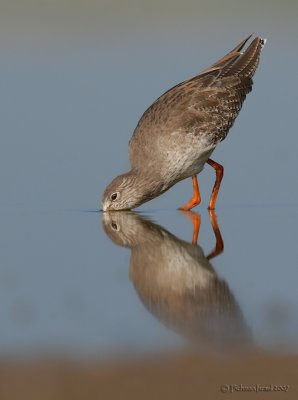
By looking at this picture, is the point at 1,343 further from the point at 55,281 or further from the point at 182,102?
the point at 182,102

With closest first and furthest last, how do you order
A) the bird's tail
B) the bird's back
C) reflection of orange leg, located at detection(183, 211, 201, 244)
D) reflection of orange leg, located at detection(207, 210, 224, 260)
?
reflection of orange leg, located at detection(207, 210, 224, 260) < reflection of orange leg, located at detection(183, 211, 201, 244) < the bird's back < the bird's tail

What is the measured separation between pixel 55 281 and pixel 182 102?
15.2 feet

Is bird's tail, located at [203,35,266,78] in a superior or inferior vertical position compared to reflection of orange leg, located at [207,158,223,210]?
superior

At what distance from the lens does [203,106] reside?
1412 cm

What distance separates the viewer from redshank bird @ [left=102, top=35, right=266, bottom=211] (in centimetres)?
1338

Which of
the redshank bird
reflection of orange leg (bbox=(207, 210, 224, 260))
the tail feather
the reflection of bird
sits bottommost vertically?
the reflection of bird

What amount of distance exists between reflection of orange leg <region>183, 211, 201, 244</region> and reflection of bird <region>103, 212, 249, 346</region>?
22 centimetres

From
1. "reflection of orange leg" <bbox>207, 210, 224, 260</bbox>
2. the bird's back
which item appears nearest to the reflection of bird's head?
"reflection of orange leg" <bbox>207, 210, 224, 260</bbox>

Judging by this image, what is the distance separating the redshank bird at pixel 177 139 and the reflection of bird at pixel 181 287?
3.59 feet

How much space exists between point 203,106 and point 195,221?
71.8 inches

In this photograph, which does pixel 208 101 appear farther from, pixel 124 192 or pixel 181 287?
pixel 181 287

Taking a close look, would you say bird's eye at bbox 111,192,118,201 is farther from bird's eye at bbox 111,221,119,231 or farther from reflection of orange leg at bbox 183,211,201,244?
reflection of orange leg at bbox 183,211,201,244

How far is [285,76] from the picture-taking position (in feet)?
72.3

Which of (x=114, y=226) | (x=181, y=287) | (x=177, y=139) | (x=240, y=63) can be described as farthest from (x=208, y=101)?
(x=181, y=287)
